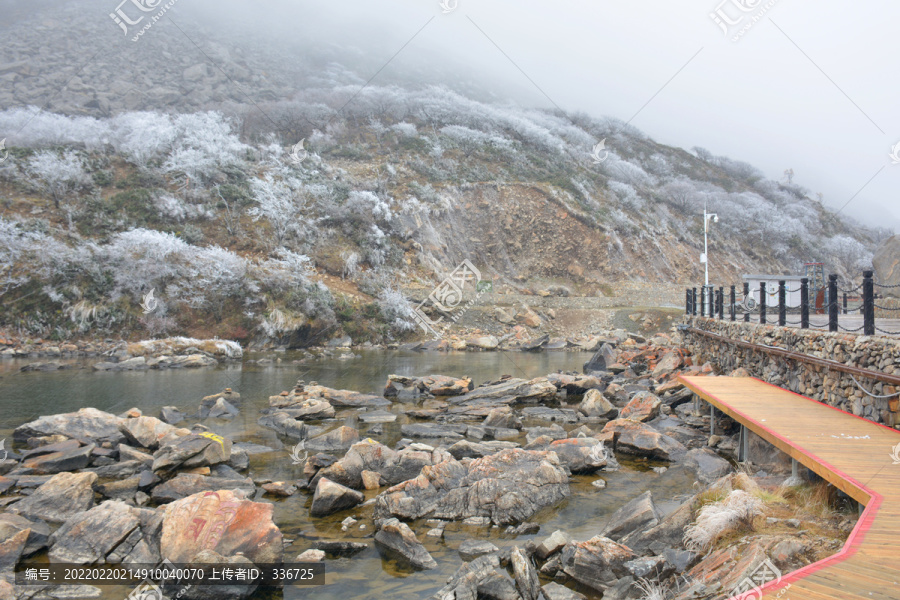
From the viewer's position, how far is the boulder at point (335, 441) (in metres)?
9.40

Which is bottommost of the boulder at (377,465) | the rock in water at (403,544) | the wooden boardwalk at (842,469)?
the boulder at (377,465)

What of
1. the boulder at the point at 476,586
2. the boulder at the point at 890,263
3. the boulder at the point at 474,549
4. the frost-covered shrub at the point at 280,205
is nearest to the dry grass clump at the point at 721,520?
the boulder at the point at 476,586

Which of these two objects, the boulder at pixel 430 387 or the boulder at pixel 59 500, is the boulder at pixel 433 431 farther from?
the boulder at pixel 59 500

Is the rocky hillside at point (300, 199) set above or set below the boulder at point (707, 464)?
above

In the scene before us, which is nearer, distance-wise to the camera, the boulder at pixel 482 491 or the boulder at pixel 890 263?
the boulder at pixel 482 491

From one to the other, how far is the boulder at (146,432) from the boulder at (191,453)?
1216 mm

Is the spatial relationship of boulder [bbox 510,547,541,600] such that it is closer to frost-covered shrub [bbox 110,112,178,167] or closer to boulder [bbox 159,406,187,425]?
boulder [bbox 159,406,187,425]

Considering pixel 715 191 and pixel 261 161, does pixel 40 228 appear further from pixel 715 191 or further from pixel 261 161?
pixel 715 191

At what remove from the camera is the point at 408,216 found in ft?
132

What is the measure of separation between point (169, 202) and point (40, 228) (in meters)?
6.85

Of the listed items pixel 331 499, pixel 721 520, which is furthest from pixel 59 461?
pixel 721 520

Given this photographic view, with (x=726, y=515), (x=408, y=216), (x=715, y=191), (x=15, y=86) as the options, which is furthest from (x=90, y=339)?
(x=715, y=191)

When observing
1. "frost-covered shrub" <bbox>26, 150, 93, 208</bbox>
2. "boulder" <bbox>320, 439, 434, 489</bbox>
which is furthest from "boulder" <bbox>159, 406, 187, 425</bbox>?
"frost-covered shrub" <bbox>26, 150, 93, 208</bbox>

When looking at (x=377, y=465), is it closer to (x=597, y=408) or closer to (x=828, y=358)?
(x=597, y=408)
